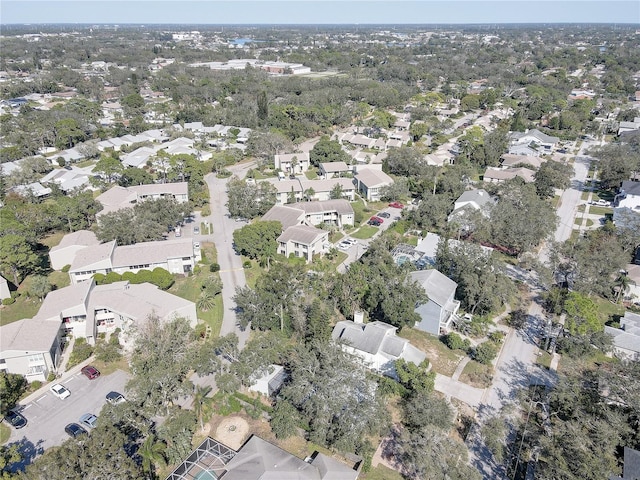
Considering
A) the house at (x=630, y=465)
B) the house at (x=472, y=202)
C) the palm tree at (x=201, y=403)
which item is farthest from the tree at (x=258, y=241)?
the house at (x=630, y=465)

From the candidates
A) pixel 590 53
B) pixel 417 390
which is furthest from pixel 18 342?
pixel 590 53

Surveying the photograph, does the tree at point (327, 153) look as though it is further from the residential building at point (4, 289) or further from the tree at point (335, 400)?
the tree at point (335, 400)

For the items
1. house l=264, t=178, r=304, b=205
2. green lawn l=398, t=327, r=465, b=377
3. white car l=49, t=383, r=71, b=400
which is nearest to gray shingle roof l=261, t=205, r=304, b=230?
house l=264, t=178, r=304, b=205

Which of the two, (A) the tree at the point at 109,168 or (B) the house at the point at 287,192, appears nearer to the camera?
(B) the house at the point at 287,192

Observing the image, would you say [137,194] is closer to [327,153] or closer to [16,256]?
[16,256]

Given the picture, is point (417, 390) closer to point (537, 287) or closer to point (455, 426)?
point (455, 426)
